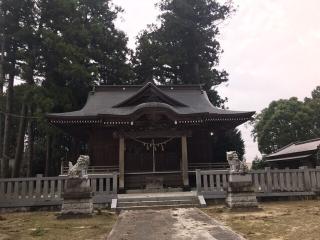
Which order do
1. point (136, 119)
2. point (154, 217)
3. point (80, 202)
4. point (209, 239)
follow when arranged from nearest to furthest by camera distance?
point (209, 239) → point (154, 217) → point (80, 202) → point (136, 119)

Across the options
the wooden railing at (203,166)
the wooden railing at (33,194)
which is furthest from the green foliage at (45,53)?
the wooden railing at (203,166)

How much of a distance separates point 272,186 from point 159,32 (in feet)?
81.8

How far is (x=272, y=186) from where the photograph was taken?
13656 mm

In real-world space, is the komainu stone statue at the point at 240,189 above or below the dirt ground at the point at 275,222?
above

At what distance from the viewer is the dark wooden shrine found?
16938mm

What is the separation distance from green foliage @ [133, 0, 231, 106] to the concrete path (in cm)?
2410

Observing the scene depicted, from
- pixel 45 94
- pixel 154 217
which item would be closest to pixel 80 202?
pixel 154 217

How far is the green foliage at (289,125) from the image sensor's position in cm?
3897

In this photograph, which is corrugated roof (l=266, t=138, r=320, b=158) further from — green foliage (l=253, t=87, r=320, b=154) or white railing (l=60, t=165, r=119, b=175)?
green foliage (l=253, t=87, r=320, b=154)

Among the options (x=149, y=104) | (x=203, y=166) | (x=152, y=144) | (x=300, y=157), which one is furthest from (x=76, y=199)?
(x=300, y=157)

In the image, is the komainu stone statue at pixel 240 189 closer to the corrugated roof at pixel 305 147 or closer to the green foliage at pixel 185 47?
the corrugated roof at pixel 305 147

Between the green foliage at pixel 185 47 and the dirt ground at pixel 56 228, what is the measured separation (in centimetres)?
2414

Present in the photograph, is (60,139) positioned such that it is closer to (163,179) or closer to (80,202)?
(163,179)

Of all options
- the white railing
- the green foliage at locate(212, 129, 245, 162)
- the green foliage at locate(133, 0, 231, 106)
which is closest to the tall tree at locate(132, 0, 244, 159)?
the green foliage at locate(133, 0, 231, 106)
